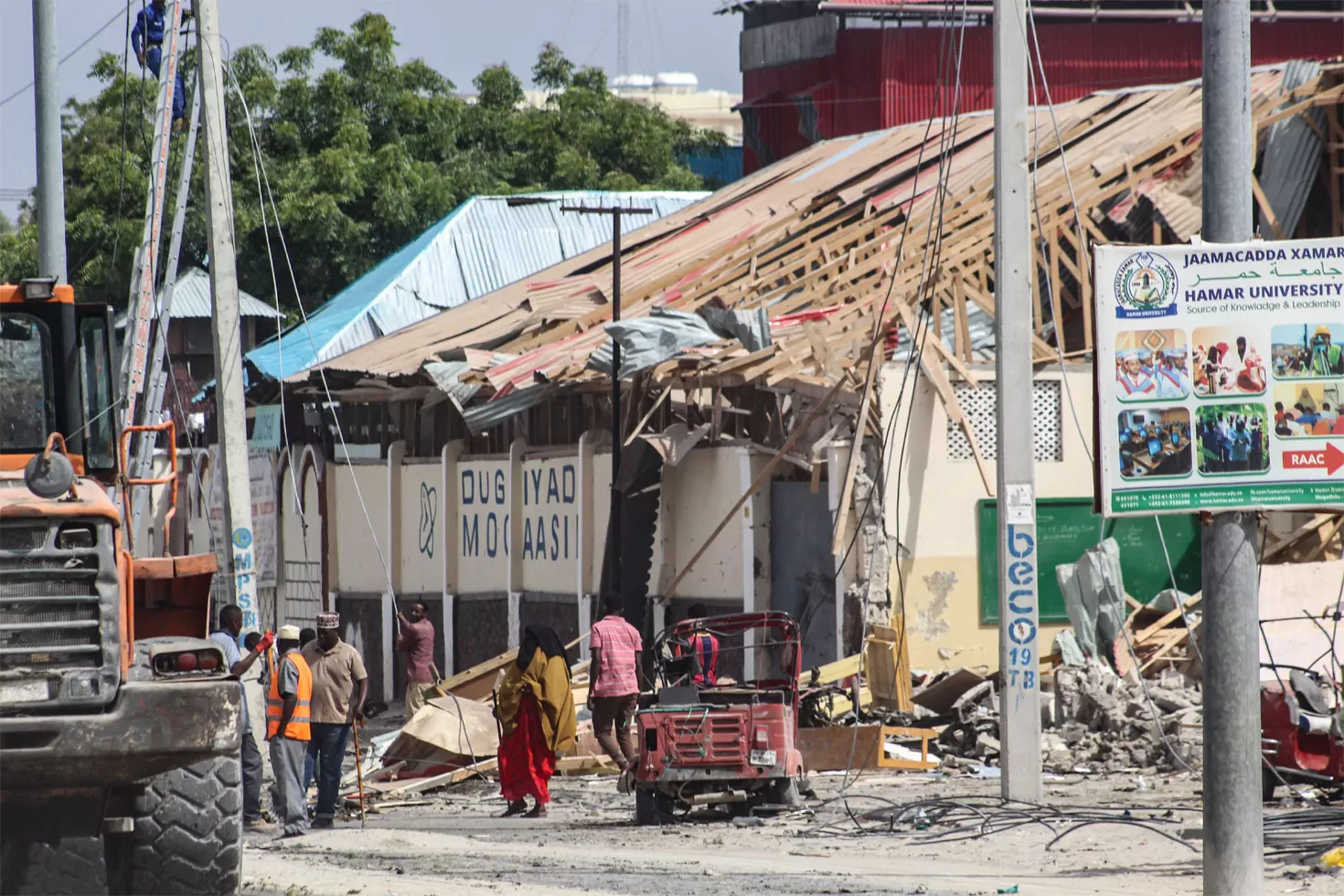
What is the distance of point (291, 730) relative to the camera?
13.8 metres

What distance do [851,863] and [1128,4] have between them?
3279cm

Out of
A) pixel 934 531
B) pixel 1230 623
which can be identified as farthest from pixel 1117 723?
pixel 1230 623

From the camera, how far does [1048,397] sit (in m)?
19.6

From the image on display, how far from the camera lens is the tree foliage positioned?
1507 inches

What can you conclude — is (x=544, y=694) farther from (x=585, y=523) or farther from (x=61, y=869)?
(x=585, y=523)

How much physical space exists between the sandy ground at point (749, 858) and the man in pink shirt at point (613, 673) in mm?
933

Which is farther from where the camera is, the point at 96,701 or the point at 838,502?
the point at 838,502

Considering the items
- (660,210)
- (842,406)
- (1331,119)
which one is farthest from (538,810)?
(660,210)

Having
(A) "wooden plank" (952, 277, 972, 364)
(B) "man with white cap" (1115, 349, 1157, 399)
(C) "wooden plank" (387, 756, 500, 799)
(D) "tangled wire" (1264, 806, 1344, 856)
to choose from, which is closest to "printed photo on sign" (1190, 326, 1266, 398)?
(B) "man with white cap" (1115, 349, 1157, 399)

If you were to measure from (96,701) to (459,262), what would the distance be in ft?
89.6

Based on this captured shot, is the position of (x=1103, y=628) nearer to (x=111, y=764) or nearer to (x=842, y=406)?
(x=842, y=406)

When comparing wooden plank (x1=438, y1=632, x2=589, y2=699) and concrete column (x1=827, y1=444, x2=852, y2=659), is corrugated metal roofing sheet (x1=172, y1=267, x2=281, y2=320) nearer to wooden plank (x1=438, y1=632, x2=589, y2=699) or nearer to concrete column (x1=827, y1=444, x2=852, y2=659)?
wooden plank (x1=438, y1=632, x2=589, y2=699)

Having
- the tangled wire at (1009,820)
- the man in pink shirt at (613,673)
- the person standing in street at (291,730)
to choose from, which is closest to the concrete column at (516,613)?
the man in pink shirt at (613,673)

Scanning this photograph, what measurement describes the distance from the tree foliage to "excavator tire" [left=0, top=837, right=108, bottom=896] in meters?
26.0
